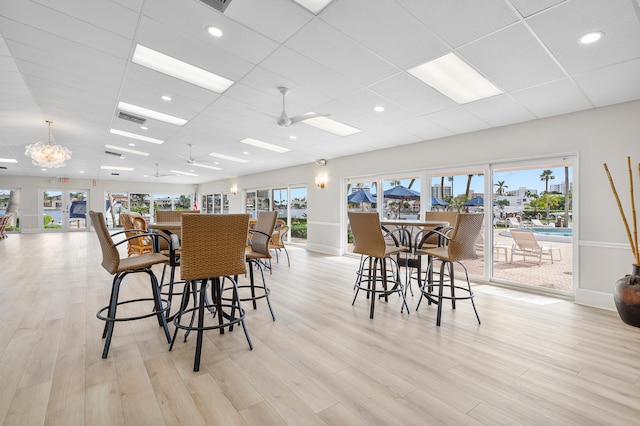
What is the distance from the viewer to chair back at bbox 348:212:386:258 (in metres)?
2.90

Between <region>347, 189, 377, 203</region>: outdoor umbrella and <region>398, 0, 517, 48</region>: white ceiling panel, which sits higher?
<region>398, 0, 517, 48</region>: white ceiling panel

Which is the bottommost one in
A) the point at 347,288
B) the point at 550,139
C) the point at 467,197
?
the point at 347,288

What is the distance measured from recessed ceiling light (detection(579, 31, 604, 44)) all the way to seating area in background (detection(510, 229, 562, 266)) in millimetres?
2782

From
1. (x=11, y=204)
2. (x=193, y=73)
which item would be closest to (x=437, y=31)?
(x=193, y=73)

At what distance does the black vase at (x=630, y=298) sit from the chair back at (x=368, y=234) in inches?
94.1

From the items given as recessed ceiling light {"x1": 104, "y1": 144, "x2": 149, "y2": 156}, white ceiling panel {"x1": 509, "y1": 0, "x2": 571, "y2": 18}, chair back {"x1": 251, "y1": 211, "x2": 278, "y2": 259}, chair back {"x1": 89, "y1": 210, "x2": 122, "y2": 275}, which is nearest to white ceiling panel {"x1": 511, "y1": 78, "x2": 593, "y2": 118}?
white ceiling panel {"x1": 509, "y1": 0, "x2": 571, "y2": 18}

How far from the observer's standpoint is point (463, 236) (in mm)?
2756

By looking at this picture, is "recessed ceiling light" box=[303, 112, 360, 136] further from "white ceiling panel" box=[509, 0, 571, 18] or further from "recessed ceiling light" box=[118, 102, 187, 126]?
"white ceiling panel" box=[509, 0, 571, 18]

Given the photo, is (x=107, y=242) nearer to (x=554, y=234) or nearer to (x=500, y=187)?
(x=500, y=187)

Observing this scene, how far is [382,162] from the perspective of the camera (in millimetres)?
6055

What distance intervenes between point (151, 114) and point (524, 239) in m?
6.29

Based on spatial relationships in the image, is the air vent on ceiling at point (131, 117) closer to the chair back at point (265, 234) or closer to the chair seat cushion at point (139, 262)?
the chair back at point (265, 234)

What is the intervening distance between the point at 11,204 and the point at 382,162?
15172 mm

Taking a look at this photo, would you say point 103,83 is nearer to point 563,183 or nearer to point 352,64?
point 352,64
